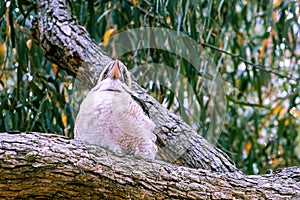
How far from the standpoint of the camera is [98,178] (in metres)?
1.18

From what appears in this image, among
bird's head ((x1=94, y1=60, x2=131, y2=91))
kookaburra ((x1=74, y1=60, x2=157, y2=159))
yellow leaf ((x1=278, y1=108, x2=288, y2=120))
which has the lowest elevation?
kookaburra ((x1=74, y1=60, x2=157, y2=159))

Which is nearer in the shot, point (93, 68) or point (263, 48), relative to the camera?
point (93, 68)

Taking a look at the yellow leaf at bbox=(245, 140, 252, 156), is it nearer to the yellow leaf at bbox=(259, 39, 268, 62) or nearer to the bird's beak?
the yellow leaf at bbox=(259, 39, 268, 62)

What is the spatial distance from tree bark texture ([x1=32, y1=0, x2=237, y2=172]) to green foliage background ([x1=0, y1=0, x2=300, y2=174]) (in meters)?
0.13

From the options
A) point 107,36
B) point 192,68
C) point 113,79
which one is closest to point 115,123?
point 113,79

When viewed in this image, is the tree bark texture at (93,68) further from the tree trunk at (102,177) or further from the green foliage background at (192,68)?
the tree trunk at (102,177)

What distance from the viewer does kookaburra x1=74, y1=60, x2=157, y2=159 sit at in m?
1.39

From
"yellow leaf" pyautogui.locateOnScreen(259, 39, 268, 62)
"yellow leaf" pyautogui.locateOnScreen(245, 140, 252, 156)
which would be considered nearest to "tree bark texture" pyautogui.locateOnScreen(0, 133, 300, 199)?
"yellow leaf" pyautogui.locateOnScreen(259, 39, 268, 62)

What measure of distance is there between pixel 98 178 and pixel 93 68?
66 cm

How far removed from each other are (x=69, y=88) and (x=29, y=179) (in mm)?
1053

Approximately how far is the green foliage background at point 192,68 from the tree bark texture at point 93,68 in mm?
135

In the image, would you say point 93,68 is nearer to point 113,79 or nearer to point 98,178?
point 113,79

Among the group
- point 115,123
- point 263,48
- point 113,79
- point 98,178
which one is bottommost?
point 98,178

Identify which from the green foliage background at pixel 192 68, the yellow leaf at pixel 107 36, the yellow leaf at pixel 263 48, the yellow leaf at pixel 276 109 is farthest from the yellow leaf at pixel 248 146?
the yellow leaf at pixel 107 36
